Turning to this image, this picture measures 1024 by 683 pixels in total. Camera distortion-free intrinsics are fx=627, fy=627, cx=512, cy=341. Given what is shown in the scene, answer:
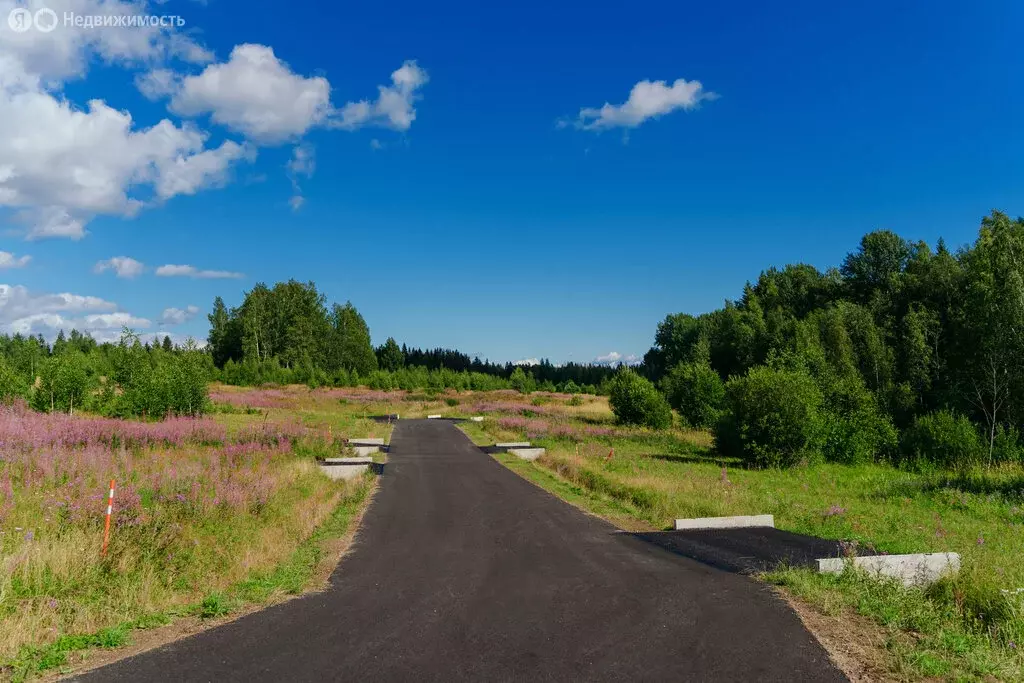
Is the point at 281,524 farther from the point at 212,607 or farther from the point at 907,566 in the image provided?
the point at 907,566

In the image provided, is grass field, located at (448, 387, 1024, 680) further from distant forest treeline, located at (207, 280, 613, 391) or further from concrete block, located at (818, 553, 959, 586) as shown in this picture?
distant forest treeline, located at (207, 280, 613, 391)

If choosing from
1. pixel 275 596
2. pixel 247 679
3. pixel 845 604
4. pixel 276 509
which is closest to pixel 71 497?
pixel 276 509

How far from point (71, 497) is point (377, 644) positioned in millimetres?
7398

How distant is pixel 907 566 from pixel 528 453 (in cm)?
2106

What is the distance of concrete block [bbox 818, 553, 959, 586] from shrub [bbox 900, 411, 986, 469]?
24821mm

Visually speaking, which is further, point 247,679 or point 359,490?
point 359,490

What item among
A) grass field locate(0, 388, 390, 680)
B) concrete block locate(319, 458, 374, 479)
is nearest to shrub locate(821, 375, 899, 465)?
concrete block locate(319, 458, 374, 479)

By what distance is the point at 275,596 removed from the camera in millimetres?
8781

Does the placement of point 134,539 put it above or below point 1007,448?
above

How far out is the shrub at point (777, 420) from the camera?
28953mm

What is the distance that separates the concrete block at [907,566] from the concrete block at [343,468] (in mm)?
15034

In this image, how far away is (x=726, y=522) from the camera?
14555 millimetres

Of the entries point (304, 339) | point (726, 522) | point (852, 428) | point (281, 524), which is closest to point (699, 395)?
point (852, 428)

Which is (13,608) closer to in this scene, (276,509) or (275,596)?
(275,596)
